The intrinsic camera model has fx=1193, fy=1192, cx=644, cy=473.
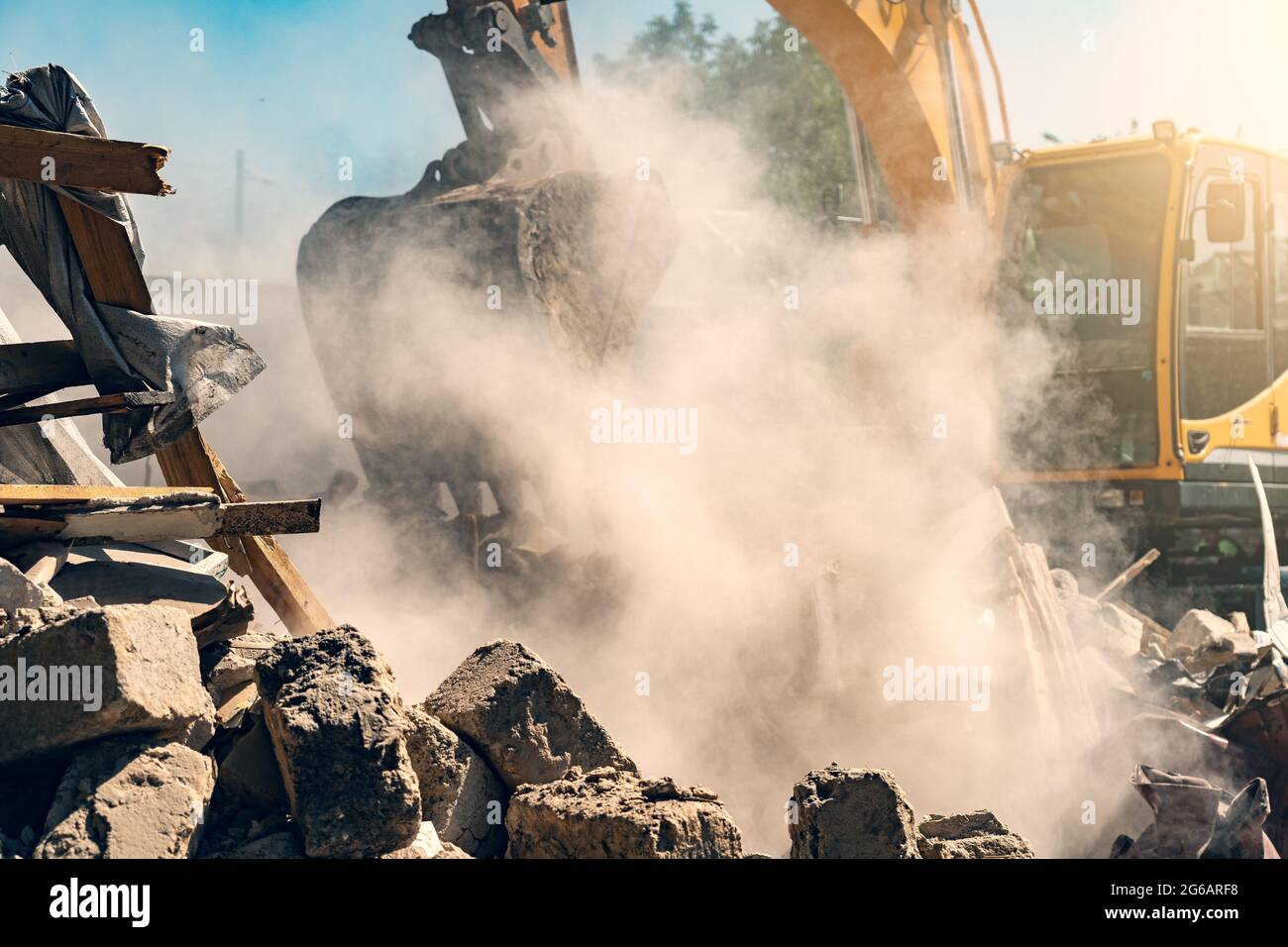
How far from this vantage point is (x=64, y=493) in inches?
138

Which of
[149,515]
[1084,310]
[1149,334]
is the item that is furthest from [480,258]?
[1149,334]

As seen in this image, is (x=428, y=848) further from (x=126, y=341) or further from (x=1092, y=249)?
(x=1092, y=249)

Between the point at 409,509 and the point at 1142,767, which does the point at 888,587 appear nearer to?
the point at 1142,767

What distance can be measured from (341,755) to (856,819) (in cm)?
130

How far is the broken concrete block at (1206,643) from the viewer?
5609 mm

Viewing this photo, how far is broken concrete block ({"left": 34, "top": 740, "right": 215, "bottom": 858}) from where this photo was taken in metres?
2.57

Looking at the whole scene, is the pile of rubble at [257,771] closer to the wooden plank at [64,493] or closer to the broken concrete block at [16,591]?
the broken concrete block at [16,591]

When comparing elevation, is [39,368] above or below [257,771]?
Result: above

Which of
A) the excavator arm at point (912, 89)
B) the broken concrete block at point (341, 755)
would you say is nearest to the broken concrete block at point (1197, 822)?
the broken concrete block at point (341, 755)

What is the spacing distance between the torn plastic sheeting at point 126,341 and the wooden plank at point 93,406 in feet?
0.12

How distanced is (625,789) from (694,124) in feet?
16.9

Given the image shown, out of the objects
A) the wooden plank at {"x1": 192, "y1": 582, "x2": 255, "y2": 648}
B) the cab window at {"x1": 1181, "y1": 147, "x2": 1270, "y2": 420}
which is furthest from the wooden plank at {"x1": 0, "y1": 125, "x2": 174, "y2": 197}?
the cab window at {"x1": 1181, "y1": 147, "x2": 1270, "y2": 420}

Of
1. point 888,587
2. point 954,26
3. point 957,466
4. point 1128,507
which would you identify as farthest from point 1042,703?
point 954,26

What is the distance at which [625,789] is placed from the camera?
3.04 m
